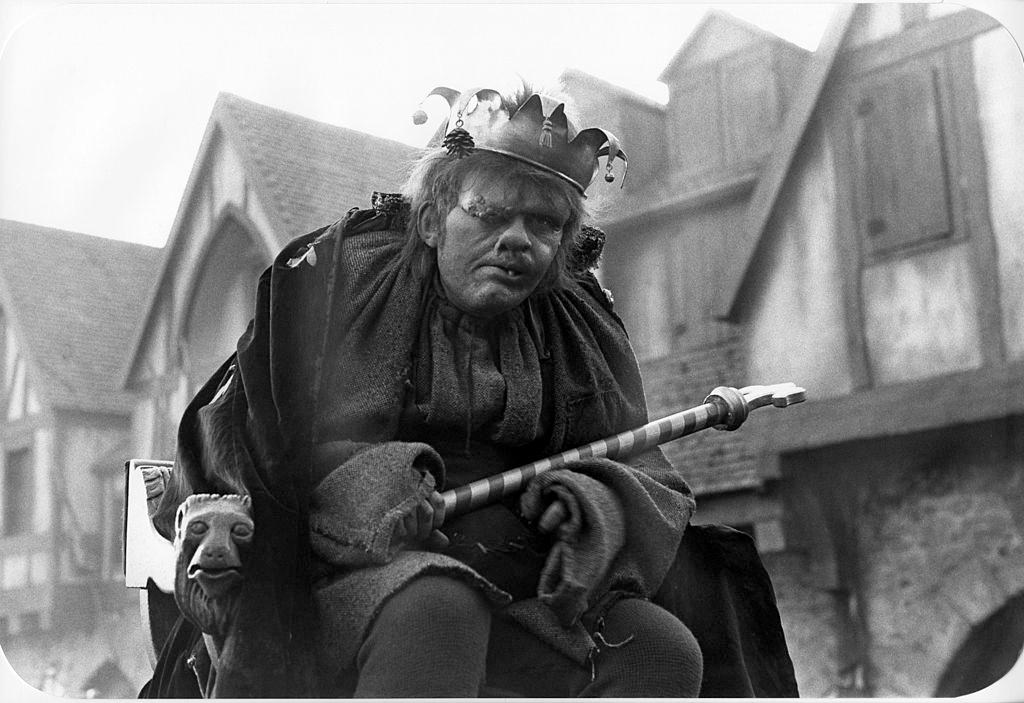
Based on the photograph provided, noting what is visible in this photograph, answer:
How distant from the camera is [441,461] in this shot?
1.33 meters

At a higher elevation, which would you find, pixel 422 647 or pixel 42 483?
pixel 42 483

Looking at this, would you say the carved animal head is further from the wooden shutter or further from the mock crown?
the wooden shutter

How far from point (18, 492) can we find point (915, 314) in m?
1.24

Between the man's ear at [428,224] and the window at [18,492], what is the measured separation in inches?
22.8

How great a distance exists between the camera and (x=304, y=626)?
128 centimetres

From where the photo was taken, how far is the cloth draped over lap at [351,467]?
4.17ft

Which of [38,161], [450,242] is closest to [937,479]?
[450,242]

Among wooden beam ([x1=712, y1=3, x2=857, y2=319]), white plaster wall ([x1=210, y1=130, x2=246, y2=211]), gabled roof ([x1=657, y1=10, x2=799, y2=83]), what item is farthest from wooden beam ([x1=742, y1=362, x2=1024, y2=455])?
white plaster wall ([x1=210, y1=130, x2=246, y2=211])

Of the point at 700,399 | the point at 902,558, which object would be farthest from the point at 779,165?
the point at 902,558

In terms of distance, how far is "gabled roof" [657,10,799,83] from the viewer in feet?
5.79

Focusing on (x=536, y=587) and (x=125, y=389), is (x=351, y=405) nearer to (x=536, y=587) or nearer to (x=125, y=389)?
(x=536, y=587)

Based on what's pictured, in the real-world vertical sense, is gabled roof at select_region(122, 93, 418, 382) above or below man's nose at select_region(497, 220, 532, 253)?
above

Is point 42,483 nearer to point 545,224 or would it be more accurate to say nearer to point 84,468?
point 84,468

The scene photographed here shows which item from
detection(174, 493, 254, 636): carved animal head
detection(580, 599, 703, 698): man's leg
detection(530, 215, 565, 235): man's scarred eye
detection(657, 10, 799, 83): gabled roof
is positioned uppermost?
detection(657, 10, 799, 83): gabled roof
